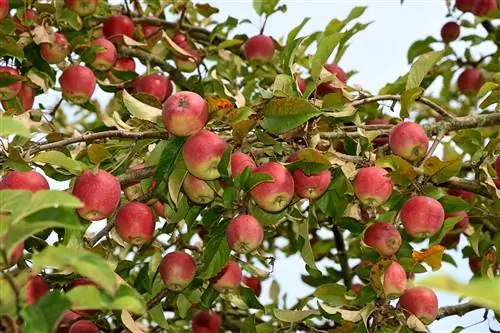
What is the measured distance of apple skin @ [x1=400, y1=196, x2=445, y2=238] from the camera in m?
2.04

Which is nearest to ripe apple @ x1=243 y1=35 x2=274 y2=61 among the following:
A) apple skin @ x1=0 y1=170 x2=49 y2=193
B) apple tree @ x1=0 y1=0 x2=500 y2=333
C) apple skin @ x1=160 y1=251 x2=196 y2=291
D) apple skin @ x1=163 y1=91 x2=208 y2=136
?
apple tree @ x1=0 y1=0 x2=500 y2=333

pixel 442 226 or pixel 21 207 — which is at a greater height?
A: pixel 21 207

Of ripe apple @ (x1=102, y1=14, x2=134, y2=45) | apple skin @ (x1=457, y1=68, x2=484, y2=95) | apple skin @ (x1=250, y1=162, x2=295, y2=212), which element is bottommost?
apple skin @ (x1=457, y1=68, x2=484, y2=95)

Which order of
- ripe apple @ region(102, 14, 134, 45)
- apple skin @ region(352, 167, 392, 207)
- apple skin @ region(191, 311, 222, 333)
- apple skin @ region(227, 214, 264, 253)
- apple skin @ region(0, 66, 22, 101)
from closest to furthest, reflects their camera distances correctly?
apple skin @ region(227, 214, 264, 253) < apple skin @ region(352, 167, 392, 207) < apple skin @ region(0, 66, 22, 101) < apple skin @ region(191, 311, 222, 333) < ripe apple @ region(102, 14, 134, 45)

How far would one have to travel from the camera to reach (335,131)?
2305mm

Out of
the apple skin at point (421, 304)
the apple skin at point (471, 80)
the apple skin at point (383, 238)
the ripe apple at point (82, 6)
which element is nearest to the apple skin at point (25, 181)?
the apple skin at point (383, 238)

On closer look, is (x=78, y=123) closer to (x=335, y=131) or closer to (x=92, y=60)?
(x=92, y=60)

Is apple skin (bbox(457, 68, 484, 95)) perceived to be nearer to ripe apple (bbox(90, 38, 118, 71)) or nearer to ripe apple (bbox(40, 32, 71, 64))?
ripe apple (bbox(90, 38, 118, 71))

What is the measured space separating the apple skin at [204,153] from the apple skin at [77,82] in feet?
3.20

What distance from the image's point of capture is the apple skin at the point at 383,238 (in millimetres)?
2135

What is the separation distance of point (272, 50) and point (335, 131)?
3.88 feet

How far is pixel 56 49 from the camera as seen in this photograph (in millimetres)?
2814

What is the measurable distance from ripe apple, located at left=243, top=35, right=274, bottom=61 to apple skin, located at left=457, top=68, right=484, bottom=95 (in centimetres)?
111

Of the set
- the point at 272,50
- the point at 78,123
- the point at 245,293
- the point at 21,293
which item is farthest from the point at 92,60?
the point at 21,293
